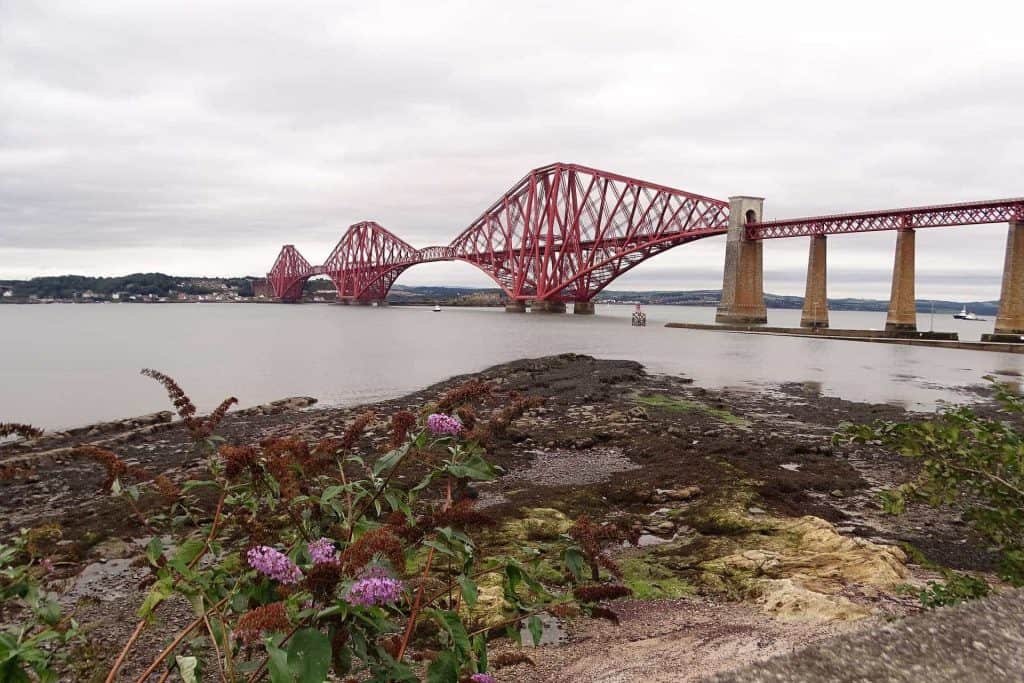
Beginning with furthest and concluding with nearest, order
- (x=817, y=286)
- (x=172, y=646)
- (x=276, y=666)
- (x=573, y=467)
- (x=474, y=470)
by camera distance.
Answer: (x=817, y=286) < (x=573, y=467) < (x=474, y=470) < (x=172, y=646) < (x=276, y=666)

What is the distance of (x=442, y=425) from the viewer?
2.42m

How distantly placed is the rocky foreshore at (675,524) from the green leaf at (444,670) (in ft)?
4.77

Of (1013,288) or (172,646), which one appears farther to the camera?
(1013,288)

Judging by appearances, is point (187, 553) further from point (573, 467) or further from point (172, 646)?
point (573, 467)

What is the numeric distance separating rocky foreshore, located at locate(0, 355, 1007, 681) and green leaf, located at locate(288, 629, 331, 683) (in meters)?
1.99

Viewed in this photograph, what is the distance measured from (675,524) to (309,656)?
567cm

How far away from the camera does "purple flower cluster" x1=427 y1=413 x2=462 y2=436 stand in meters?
2.41

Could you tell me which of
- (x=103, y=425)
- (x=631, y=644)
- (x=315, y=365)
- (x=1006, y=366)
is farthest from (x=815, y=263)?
(x=631, y=644)

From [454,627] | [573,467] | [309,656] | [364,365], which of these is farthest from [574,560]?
[364,365]

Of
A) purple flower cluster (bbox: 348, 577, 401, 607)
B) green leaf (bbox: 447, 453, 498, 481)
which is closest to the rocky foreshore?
green leaf (bbox: 447, 453, 498, 481)

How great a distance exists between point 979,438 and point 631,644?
2.40 m

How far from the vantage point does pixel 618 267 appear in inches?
3364

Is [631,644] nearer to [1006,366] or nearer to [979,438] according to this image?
[979,438]

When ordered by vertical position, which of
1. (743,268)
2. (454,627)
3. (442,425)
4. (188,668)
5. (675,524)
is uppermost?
(743,268)
